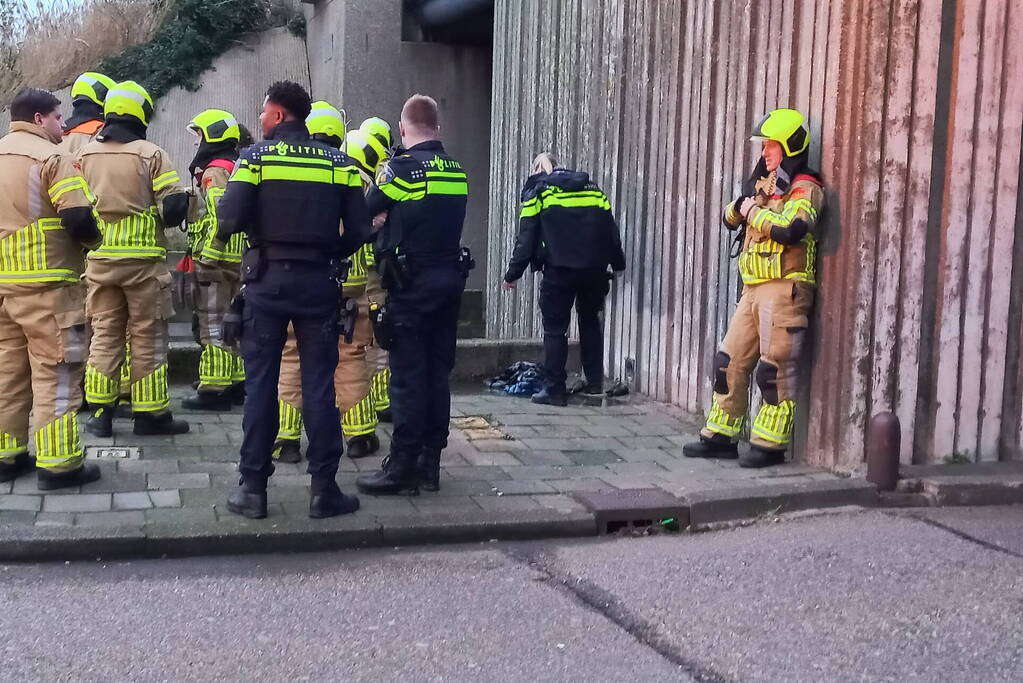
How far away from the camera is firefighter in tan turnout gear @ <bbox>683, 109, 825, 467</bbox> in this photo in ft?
22.4

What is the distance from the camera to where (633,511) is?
20.1ft

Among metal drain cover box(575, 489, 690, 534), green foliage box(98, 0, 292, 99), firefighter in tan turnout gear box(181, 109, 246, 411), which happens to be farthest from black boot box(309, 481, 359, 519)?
green foliage box(98, 0, 292, 99)

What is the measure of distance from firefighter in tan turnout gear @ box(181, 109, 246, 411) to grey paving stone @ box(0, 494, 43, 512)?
7.67 feet

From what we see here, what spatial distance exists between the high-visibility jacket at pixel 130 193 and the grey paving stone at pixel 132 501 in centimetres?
189

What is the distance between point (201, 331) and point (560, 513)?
351 centimetres

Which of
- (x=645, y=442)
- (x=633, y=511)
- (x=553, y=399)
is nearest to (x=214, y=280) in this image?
(x=553, y=399)

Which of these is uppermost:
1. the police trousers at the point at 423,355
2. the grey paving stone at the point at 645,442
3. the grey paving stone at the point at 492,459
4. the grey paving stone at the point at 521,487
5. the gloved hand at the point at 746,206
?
the gloved hand at the point at 746,206

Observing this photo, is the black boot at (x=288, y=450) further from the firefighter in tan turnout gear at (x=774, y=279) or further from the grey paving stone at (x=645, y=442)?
the firefighter in tan turnout gear at (x=774, y=279)

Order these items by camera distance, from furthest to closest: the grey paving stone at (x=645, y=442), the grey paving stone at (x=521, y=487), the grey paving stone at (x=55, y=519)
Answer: the grey paving stone at (x=645, y=442)
the grey paving stone at (x=521, y=487)
the grey paving stone at (x=55, y=519)

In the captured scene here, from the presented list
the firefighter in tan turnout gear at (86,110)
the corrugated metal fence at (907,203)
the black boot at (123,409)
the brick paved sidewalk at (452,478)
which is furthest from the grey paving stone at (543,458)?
the firefighter in tan turnout gear at (86,110)

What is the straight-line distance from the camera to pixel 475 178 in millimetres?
15117

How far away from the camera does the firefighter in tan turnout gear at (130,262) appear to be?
7441 mm

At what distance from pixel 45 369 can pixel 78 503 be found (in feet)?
2.38

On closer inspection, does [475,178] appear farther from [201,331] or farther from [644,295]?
[201,331]
